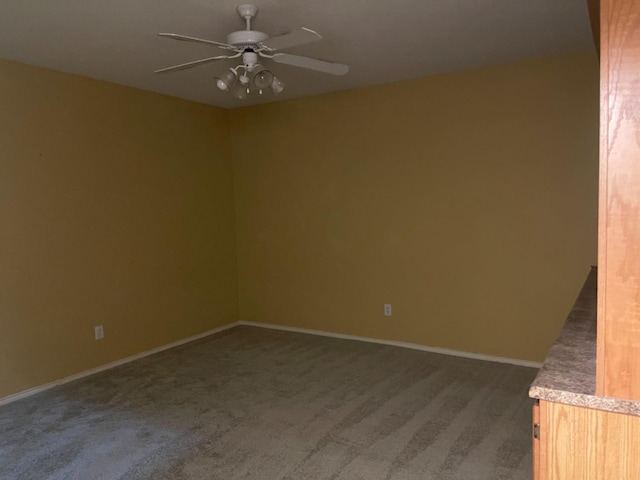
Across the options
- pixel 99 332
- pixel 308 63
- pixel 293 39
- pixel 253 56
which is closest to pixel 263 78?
pixel 253 56

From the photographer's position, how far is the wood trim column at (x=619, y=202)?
1.08 m

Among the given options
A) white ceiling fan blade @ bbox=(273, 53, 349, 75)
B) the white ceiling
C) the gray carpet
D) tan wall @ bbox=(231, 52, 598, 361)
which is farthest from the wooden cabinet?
tan wall @ bbox=(231, 52, 598, 361)

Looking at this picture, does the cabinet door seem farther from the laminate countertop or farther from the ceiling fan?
the ceiling fan

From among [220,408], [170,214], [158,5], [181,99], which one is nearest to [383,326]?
[220,408]

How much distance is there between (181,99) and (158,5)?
2.29 meters

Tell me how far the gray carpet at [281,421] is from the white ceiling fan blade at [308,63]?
2097 millimetres

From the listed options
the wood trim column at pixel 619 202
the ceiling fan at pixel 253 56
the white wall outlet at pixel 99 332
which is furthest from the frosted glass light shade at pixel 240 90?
the white wall outlet at pixel 99 332

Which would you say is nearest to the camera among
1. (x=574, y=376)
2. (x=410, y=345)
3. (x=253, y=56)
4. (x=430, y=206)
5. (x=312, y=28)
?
(x=574, y=376)

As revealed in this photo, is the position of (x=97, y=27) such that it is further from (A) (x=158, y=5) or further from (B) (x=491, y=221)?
(B) (x=491, y=221)

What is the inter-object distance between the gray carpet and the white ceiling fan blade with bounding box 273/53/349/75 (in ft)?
6.88

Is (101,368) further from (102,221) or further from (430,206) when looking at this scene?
(430,206)

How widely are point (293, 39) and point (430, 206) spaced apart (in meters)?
2.33

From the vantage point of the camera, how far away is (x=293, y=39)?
7.58 ft

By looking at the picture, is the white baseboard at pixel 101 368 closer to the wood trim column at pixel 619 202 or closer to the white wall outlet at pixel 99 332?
the white wall outlet at pixel 99 332
